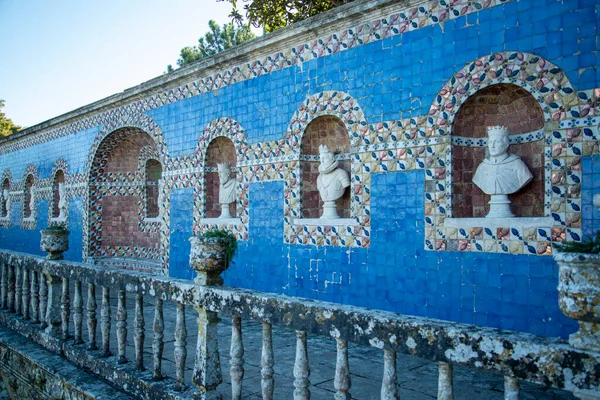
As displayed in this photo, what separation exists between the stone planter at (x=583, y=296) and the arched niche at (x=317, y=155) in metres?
4.97

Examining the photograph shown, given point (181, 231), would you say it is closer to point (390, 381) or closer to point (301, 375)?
point (301, 375)

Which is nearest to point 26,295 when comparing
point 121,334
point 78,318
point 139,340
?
point 78,318

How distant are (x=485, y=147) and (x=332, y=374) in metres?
3.11

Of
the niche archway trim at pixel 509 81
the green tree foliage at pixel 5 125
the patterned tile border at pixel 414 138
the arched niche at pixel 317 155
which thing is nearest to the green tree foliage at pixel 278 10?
the patterned tile border at pixel 414 138

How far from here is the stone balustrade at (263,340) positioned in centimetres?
185

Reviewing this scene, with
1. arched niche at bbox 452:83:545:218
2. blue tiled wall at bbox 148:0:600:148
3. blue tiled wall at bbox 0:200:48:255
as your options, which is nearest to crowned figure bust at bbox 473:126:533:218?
arched niche at bbox 452:83:545:218

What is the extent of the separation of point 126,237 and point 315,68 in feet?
24.9

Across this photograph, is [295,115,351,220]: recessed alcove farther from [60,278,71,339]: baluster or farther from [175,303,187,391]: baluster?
[175,303,187,391]: baluster

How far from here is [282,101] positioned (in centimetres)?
716

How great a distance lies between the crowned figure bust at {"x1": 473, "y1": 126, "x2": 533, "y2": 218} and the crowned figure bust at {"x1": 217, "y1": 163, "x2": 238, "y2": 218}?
4.25 meters

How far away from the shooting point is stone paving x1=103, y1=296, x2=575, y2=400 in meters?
3.57

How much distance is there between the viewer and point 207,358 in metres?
3.06

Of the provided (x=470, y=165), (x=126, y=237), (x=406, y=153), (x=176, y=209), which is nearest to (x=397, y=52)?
(x=406, y=153)

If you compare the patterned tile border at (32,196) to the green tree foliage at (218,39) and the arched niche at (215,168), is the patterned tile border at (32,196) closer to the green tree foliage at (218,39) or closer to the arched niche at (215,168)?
the arched niche at (215,168)
